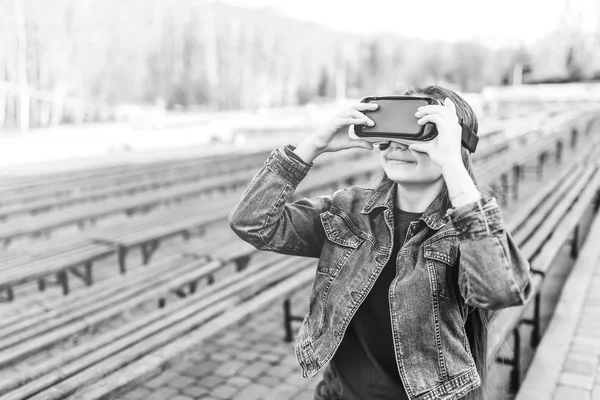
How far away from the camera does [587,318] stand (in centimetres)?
404

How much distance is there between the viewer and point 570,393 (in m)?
3.03

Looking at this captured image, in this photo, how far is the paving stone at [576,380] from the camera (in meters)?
3.11

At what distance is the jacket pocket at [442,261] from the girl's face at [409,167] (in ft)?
0.55

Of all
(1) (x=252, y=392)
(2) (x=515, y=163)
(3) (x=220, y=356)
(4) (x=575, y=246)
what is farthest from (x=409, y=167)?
(2) (x=515, y=163)

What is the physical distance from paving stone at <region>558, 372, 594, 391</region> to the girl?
1.93 metres

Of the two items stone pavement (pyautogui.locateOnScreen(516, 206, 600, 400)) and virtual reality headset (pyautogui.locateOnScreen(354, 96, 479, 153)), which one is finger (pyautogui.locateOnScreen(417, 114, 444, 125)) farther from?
stone pavement (pyautogui.locateOnScreen(516, 206, 600, 400))

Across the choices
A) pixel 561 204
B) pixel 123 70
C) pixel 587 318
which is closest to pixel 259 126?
pixel 123 70

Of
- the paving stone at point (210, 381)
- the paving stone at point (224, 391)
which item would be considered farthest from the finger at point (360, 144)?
the paving stone at point (210, 381)

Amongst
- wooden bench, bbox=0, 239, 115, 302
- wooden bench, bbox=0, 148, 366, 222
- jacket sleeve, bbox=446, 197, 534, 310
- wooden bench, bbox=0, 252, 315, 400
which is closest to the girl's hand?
jacket sleeve, bbox=446, 197, 534, 310

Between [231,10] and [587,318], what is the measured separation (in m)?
50.2

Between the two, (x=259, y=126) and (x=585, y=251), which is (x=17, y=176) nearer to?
(x=585, y=251)

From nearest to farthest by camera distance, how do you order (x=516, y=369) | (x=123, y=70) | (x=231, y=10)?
(x=516, y=369) < (x=123, y=70) < (x=231, y=10)

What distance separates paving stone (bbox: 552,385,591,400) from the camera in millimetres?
2977

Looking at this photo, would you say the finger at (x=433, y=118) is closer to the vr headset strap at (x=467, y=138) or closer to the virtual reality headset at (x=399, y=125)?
the virtual reality headset at (x=399, y=125)
